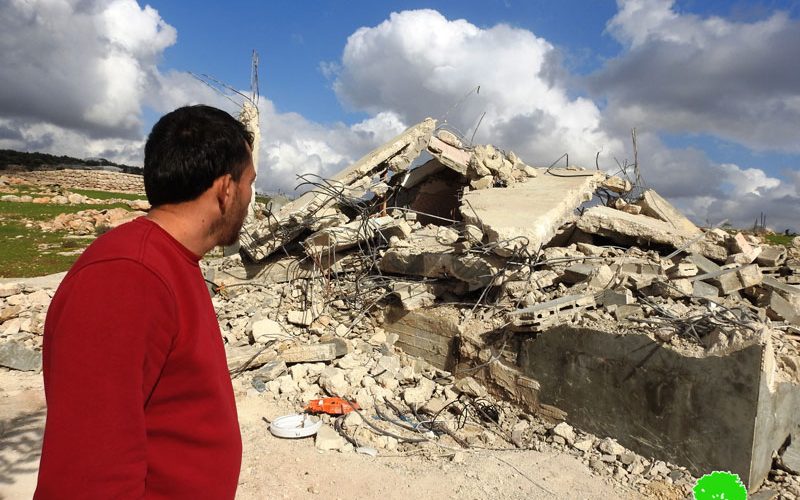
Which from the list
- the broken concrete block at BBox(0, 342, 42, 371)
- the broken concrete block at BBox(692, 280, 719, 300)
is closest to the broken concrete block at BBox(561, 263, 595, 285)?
the broken concrete block at BBox(692, 280, 719, 300)

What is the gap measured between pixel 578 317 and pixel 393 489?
2.61 m

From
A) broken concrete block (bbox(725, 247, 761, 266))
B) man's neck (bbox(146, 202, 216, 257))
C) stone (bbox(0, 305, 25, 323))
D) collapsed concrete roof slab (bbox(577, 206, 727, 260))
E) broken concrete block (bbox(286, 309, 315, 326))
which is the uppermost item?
collapsed concrete roof slab (bbox(577, 206, 727, 260))

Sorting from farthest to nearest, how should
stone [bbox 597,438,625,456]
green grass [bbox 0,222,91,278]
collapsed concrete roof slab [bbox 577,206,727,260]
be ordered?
green grass [bbox 0,222,91,278], collapsed concrete roof slab [bbox 577,206,727,260], stone [bbox 597,438,625,456]

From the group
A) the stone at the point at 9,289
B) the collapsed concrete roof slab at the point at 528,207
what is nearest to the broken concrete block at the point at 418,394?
the collapsed concrete roof slab at the point at 528,207

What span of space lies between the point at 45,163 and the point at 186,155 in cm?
4992

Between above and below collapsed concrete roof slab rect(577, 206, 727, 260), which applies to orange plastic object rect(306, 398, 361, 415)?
below

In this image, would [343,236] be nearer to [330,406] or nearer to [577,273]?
[330,406]

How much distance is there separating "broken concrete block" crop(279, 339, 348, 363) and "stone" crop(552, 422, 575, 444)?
3.01 meters

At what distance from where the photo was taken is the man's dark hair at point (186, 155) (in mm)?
1324

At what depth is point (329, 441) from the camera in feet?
16.4

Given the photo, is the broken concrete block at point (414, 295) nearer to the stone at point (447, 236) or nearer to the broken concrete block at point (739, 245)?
the stone at point (447, 236)

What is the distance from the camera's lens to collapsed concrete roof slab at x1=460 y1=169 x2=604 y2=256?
260 inches

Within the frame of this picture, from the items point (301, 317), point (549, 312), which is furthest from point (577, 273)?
point (301, 317)

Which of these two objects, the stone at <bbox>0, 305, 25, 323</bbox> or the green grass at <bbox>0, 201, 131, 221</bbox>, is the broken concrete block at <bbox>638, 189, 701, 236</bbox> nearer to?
the stone at <bbox>0, 305, 25, 323</bbox>
